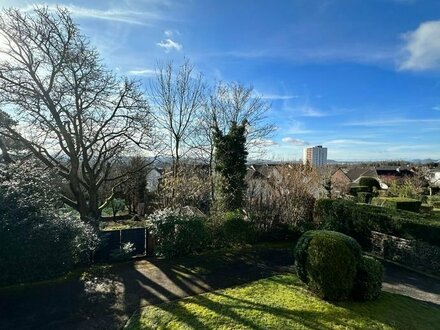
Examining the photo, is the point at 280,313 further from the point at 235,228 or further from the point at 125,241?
the point at 125,241

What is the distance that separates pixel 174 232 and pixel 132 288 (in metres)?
2.44

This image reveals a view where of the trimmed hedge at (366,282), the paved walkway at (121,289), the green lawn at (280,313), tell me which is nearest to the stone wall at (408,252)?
the green lawn at (280,313)

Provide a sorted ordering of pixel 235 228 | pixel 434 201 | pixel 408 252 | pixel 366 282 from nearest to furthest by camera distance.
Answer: pixel 366 282, pixel 408 252, pixel 235 228, pixel 434 201

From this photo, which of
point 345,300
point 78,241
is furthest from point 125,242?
point 345,300

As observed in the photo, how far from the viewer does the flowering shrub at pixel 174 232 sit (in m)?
8.44

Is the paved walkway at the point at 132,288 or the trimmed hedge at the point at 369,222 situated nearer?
the paved walkway at the point at 132,288

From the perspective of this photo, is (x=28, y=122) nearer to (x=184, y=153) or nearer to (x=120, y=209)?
(x=184, y=153)

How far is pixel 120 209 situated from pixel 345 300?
25493mm

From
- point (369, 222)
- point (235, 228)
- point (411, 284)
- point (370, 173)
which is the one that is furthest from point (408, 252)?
point (370, 173)

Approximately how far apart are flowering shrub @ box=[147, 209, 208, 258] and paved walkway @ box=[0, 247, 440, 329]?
38 cm

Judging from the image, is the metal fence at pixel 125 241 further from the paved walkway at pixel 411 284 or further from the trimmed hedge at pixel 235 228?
the paved walkway at pixel 411 284

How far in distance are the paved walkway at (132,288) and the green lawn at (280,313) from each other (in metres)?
0.55

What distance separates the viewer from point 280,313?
488 cm

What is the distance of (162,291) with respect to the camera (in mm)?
6082
